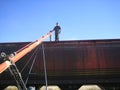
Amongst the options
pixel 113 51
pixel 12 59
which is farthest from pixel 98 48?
pixel 12 59

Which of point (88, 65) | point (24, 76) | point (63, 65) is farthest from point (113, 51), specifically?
point (24, 76)

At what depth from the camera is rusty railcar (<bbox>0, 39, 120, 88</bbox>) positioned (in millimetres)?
10570

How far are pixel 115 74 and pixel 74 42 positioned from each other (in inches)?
124

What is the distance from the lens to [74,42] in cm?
1105

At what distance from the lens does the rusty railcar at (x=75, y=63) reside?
1057cm

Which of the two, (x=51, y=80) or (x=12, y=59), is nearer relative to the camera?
(x=12, y=59)

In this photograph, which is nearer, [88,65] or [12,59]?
[12,59]

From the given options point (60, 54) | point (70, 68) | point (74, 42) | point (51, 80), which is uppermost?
point (74, 42)

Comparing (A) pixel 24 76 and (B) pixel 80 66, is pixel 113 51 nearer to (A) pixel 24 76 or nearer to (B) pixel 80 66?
(B) pixel 80 66

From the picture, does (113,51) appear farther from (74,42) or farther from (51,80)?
(51,80)

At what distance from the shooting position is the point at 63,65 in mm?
10703

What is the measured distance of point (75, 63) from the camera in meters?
10.7

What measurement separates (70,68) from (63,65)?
1.52 feet

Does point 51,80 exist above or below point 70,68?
below
